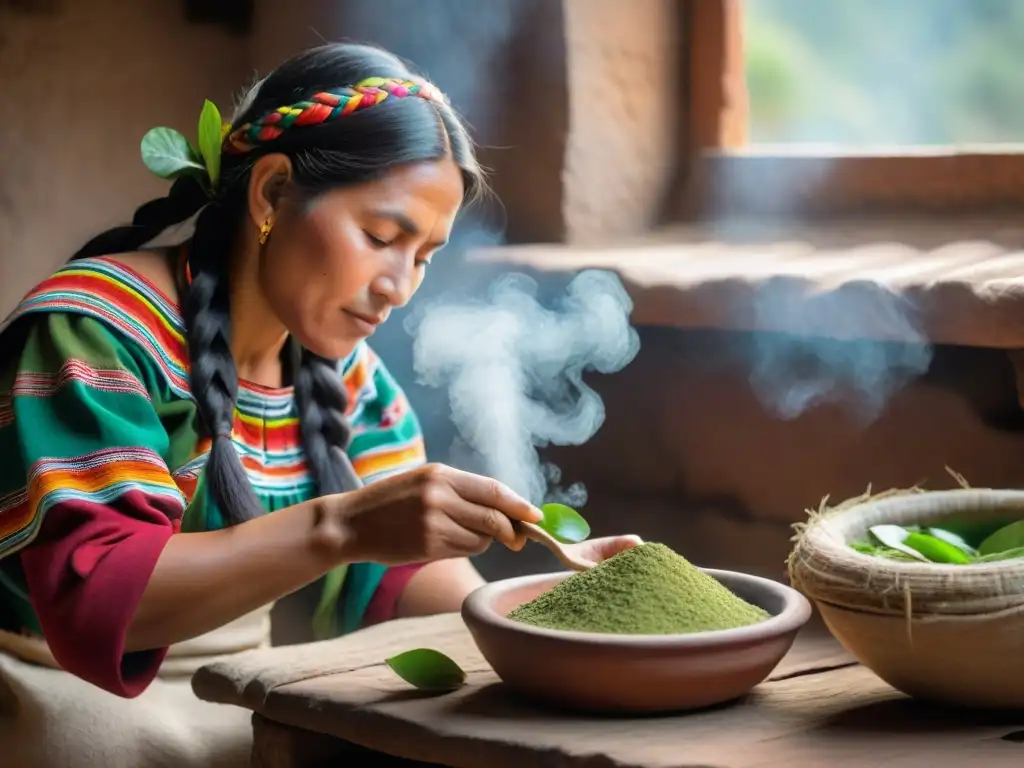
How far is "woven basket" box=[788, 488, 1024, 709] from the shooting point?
141cm

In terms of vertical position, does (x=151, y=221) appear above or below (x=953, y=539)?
above

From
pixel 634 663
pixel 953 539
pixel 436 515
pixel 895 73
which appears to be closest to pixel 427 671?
pixel 436 515

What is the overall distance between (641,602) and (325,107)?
0.82 meters

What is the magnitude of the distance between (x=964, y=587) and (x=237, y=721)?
1109 mm

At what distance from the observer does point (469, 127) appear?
109 inches

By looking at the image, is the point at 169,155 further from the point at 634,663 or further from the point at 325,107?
the point at 634,663

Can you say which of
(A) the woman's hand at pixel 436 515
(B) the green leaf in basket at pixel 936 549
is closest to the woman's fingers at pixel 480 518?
(A) the woman's hand at pixel 436 515

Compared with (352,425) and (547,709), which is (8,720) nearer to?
(352,425)

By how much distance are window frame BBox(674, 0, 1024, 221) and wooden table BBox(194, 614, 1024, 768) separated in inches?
40.4

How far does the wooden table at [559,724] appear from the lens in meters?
1.37

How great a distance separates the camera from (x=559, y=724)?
1460mm

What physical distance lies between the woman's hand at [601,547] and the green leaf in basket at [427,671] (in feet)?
0.79

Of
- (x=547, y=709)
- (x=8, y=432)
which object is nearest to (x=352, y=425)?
(x=8, y=432)

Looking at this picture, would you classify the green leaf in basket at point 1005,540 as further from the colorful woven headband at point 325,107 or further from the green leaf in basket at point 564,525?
the colorful woven headband at point 325,107
